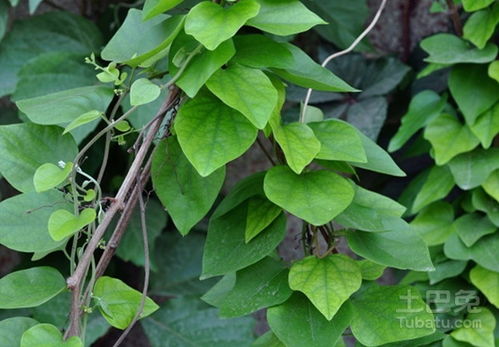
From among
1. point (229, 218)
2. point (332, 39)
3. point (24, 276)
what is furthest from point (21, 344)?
point (332, 39)

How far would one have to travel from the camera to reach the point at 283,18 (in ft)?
2.06

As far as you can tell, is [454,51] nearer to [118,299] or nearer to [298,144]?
[298,144]

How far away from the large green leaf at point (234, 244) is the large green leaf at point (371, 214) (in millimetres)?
64

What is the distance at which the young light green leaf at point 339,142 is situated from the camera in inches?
25.9

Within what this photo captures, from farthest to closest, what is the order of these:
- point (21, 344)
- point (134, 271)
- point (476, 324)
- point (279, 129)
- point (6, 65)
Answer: point (134, 271) → point (6, 65) → point (476, 324) → point (279, 129) → point (21, 344)

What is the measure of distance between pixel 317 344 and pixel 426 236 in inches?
22.2

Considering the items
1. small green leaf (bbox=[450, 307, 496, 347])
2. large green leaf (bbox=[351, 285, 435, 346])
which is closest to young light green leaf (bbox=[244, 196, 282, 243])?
large green leaf (bbox=[351, 285, 435, 346])

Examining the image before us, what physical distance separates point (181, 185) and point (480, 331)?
0.60 m

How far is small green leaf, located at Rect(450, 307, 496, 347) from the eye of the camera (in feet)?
3.39

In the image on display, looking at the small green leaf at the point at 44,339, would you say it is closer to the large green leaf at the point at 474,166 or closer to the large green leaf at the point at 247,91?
the large green leaf at the point at 247,91

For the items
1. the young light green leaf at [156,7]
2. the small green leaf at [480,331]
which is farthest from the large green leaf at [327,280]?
the small green leaf at [480,331]

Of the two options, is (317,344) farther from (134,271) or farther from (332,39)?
(134,271)

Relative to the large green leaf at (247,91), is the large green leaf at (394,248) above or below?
below

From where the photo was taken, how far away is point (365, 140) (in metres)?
0.73
